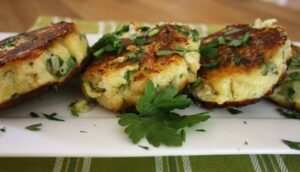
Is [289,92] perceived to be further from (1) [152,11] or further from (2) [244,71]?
(1) [152,11]

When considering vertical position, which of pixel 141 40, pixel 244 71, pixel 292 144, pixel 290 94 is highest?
pixel 141 40

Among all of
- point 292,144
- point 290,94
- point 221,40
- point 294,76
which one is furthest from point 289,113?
point 221,40

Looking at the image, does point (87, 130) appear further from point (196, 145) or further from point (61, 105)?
point (196, 145)

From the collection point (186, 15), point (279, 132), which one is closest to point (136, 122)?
point (279, 132)

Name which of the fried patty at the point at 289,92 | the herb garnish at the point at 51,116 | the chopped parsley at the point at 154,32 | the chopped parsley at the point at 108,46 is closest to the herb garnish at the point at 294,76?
the fried patty at the point at 289,92

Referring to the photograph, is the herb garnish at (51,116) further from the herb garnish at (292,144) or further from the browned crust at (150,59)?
the herb garnish at (292,144)

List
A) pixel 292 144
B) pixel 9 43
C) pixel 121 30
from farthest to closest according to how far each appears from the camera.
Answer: pixel 121 30 → pixel 9 43 → pixel 292 144
